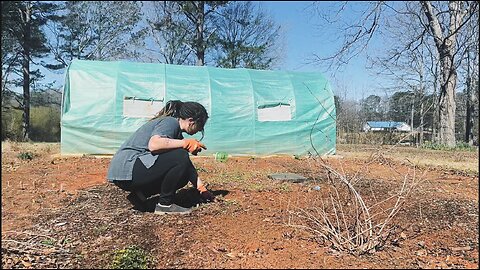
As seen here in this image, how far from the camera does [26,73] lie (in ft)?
60.6

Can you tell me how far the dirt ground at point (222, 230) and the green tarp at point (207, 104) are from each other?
173 inches

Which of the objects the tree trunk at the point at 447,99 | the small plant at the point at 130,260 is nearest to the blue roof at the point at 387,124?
the tree trunk at the point at 447,99

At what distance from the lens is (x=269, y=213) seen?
10.4ft

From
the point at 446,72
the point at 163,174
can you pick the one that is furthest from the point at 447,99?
the point at 163,174

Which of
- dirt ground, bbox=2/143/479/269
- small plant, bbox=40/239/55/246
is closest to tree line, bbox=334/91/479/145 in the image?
dirt ground, bbox=2/143/479/269

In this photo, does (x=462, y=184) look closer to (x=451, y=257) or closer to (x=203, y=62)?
(x=451, y=257)

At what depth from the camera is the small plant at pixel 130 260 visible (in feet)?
6.47

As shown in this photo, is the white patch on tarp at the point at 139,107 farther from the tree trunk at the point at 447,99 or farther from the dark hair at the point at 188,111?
the tree trunk at the point at 447,99

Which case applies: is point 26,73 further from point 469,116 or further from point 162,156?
point 469,116

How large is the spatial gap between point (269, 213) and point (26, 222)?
1.83 m

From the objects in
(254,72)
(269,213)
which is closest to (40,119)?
(254,72)

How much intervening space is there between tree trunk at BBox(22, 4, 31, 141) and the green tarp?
10.0m

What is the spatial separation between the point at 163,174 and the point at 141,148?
0.28 m

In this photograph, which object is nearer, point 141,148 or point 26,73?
point 141,148
